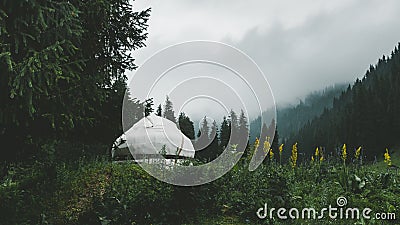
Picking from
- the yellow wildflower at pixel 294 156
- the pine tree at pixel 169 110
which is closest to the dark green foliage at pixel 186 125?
the pine tree at pixel 169 110

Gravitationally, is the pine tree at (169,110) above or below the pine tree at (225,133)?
above

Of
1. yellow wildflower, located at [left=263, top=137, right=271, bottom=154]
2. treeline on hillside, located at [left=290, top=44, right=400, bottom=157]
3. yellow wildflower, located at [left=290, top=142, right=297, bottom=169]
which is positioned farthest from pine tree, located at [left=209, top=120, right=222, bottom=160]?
treeline on hillside, located at [left=290, top=44, right=400, bottom=157]

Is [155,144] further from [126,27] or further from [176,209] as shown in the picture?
[176,209]

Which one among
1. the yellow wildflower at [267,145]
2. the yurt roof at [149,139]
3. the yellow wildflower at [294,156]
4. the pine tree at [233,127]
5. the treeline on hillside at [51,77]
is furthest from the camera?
the yurt roof at [149,139]

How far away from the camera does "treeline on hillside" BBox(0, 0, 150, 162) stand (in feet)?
19.1

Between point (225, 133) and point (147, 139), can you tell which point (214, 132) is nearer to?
point (225, 133)

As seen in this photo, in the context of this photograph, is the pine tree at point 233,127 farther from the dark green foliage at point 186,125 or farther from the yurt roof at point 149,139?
the yurt roof at point 149,139

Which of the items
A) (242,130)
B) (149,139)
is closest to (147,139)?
(149,139)

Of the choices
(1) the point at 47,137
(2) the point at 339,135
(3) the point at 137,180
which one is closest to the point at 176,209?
(3) the point at 137,180

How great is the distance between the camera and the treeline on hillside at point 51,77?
5.82 metres

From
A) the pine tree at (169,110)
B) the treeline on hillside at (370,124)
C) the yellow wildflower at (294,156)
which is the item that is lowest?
the yellow wildflower at (294,156)

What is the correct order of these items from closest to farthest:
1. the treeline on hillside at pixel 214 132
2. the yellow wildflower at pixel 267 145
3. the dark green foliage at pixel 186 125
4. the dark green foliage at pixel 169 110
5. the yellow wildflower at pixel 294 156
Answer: the treeline on hillside at pixel 214 132 → the dark green foliage at pixel 169 110 → the dark green foliage at pixel 186 125 → the yellow wildflower at pixel 267 145 → the yellow wildflower at pixel 294 156

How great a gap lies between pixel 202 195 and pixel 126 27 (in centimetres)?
573

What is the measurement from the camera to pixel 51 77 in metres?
5.98
